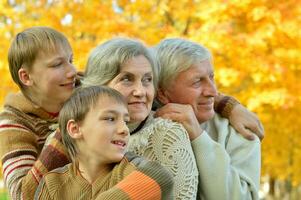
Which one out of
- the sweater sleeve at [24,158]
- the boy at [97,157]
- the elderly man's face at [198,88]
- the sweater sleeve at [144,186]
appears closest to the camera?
the sweater sleeve at [144,186]

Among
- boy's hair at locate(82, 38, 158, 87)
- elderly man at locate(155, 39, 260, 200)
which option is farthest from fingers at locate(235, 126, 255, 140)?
boy's hair at locate(82, 38, 158, 87)

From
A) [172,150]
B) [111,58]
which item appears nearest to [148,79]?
[111,58]

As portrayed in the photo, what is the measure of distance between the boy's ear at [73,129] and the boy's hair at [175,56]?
72 cm

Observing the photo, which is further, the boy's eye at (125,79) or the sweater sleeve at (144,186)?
the boy's eye at (125,79)

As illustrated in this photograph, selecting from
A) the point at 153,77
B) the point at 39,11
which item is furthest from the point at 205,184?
the point at 39,11

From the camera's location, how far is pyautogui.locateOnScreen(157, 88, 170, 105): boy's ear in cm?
286

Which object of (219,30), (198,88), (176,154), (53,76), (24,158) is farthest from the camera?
(219,30)

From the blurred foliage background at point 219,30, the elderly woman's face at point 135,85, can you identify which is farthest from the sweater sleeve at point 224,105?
the blurred foliage background at point 219,30

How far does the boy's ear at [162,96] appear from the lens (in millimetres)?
2861

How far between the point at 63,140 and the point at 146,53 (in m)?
0.50

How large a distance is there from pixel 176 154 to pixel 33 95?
707mm

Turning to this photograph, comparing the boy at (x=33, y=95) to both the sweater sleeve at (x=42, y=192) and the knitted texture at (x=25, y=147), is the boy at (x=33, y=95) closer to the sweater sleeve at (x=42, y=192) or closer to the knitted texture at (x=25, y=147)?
the knitted texture at (x=25, y=147)

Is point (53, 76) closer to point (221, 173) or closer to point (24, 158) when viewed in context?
point (24, 158)

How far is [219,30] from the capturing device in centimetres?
735
